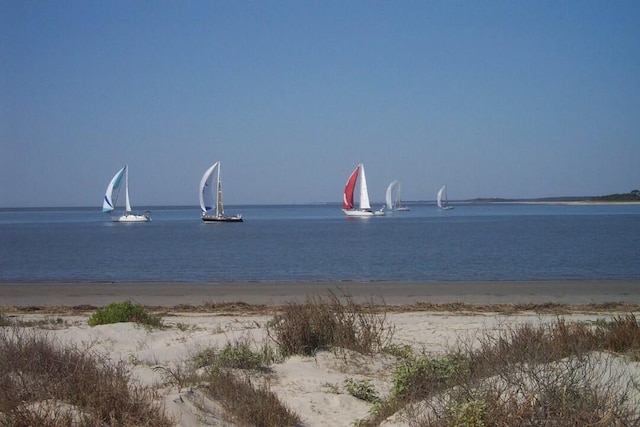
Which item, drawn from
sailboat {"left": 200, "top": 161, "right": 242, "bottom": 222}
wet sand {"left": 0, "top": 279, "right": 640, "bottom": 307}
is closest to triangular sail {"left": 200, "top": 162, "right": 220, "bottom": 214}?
sailboat {"left": 200, "top": 161, "right": 242, "bottom": 222}

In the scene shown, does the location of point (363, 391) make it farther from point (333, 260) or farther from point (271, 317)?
point (333, 260)

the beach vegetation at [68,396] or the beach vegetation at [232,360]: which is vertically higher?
the beach vegetation at [68,396]

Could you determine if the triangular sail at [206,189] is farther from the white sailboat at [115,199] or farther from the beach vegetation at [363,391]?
the beach vegetation at [363,391]

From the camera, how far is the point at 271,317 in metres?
14.1

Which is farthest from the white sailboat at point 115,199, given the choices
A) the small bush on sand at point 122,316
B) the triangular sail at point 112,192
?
the small bush on sand at point 122,316

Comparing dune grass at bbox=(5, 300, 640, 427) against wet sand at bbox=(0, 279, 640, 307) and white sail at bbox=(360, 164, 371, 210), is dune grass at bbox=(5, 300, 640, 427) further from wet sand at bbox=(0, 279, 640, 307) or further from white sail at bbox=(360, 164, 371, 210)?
white sail at bbox=(360, 164, 371, 210)

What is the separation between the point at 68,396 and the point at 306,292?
1552cm

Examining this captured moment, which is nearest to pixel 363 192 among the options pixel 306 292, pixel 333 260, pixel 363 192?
pixel 363 192

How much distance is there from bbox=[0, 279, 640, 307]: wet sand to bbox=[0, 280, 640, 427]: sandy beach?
0.03m

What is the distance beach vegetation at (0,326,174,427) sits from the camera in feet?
16.1

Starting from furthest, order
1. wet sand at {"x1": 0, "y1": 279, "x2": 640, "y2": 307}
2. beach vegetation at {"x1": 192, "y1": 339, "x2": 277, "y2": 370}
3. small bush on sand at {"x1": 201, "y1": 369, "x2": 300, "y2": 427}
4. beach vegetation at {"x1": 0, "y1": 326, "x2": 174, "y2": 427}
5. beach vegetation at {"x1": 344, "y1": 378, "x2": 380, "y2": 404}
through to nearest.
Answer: wet sand at {"x1": 0, "y1": 279, "x2": 640, "y2": 307}, beach vegetation at {"x1": 192, "y1": 339, "x2": 277, "y2": 370}, beach vegetation at {"x1": 344, "y1": 378, "x2": 380, "y2": 404}, small bush on sand at {"x1": 201, "y1": 369, "x2": 300, "y2": 427}, beach vegetation at {"x1": 0, "y1": 326, "x2": 174, "y2": 427}

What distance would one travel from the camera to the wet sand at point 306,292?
1878 cm

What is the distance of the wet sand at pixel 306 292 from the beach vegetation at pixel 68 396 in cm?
1234

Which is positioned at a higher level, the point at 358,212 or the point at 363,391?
the point at 358,212
